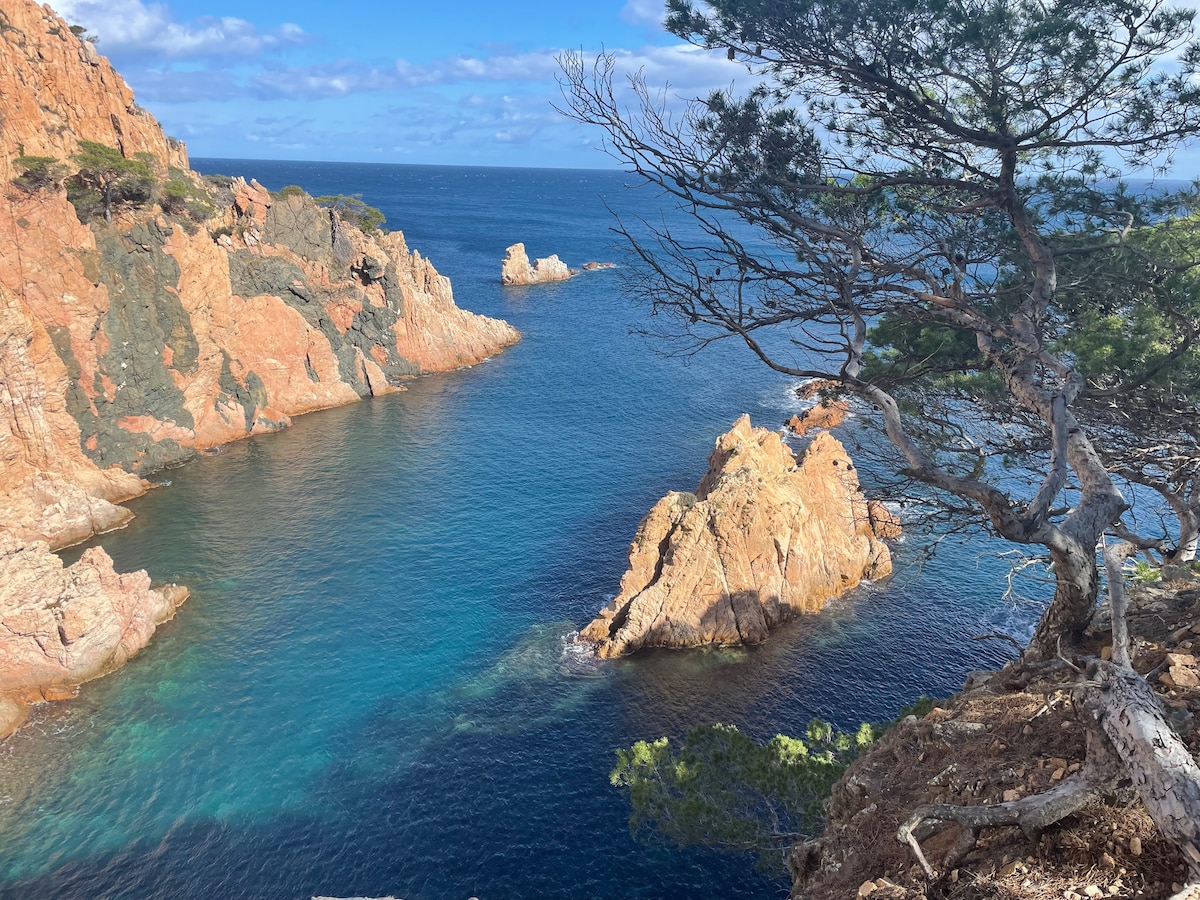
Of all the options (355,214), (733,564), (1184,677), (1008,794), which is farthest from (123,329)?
(1184,677)

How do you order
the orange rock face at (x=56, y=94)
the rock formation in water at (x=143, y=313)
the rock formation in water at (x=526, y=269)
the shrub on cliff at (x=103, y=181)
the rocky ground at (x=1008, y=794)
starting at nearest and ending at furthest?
1. the rocky ground at (x=1008, y=794)
2. the rock formation in water at (x=143, y=313)
3. the orange rock face at (x=56, y=94)
4. the shrub on cliff at (x=103, y=181)
5. the rock formation in water at (x=526, y=269)

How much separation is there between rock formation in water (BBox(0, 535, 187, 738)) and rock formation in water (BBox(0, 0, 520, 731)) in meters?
0.07

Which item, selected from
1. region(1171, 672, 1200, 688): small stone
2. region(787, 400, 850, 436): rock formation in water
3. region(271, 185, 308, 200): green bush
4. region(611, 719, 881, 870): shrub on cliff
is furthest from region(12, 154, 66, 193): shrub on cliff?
region(1171, 672, 1200, 688): small stone

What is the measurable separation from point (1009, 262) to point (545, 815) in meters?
24.8

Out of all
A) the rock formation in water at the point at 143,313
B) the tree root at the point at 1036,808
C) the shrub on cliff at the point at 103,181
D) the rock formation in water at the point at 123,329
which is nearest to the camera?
the tree root at the point at 1036,808

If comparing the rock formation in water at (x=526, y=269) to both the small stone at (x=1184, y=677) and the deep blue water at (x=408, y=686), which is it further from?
the small stone at (x=1184, y=677)

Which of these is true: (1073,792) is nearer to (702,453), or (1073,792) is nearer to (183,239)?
(702,453)

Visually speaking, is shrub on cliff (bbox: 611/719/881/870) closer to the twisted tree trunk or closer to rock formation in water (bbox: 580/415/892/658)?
the twisted tree trunk

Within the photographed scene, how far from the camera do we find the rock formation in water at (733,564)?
4128 centimetres

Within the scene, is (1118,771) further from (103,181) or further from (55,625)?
(103,181)

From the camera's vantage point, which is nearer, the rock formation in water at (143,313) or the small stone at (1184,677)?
the small stone at (1184,677)

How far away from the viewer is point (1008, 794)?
10.2 m

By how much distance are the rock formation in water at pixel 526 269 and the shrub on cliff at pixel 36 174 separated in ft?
252

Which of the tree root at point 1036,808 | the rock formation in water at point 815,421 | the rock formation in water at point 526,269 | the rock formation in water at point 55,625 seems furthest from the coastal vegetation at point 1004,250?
the rock formation in water at point 526,269
